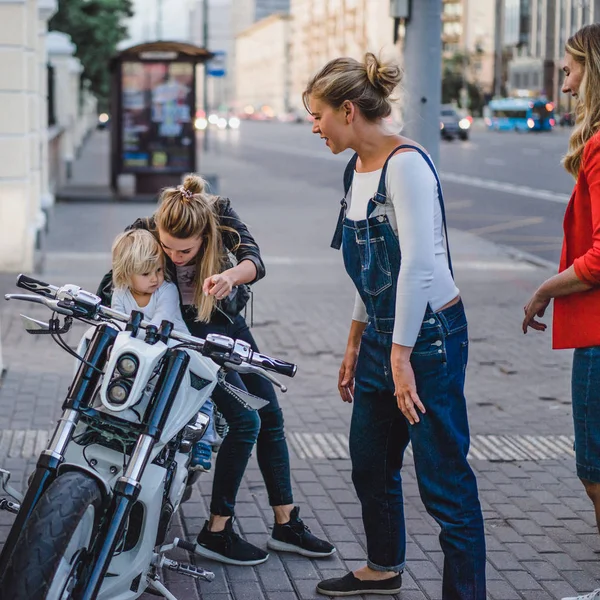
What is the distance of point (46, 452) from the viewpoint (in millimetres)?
3248

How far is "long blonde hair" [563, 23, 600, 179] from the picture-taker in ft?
12.0

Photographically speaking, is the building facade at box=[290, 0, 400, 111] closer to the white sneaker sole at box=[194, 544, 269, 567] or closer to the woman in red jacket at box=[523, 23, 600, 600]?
the white sneaker sole at box=[194, 544, 269, 567]

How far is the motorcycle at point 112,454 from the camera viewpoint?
3.04 m

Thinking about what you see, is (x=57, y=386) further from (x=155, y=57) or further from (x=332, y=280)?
(x=155, y=57)

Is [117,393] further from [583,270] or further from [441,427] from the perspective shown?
[583,270]

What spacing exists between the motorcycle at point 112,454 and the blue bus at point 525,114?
6816 cm

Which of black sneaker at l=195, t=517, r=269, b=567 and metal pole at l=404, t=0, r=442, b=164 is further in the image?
metal pole at l=404, t=0, r=442, b=164

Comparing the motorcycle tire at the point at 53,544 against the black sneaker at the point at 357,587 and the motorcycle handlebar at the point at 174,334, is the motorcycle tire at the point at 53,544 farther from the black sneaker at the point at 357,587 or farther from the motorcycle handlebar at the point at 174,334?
the black sneaker at the point at 357,587

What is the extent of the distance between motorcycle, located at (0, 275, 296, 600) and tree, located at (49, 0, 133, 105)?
35946mm

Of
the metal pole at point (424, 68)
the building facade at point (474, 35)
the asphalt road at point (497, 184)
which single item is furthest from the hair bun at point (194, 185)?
the building facade at point (474, 35)

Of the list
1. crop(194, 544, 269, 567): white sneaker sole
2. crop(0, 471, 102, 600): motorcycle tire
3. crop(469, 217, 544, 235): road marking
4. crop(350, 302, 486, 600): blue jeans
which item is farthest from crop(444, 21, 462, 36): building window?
crop(0, 471, 102, 600): motorcycle tire

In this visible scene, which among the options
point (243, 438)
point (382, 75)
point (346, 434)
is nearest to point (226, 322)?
point (243, 438)

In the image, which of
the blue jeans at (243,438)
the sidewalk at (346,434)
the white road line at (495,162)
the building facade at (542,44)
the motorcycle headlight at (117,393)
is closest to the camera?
the motorcycle headlight at (117,393)

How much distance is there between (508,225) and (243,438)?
45.7ft
